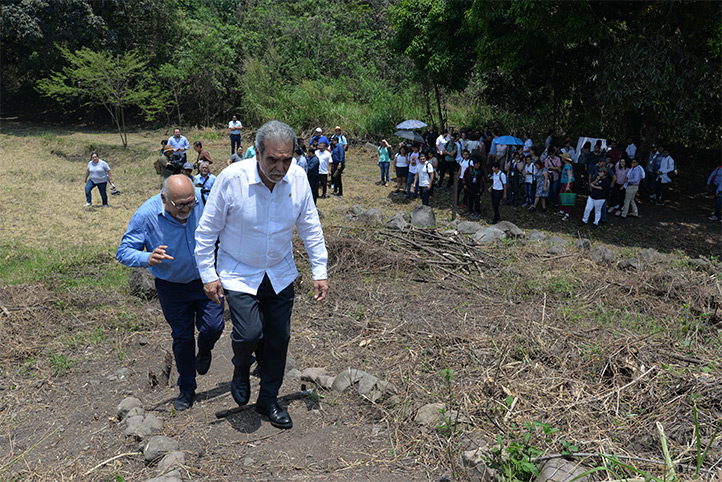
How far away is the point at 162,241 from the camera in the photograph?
167 inches

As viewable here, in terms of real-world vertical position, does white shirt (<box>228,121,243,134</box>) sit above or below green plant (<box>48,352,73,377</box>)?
above

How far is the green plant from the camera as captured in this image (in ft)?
17.8

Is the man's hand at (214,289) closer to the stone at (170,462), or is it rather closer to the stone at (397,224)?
the stone at (170,462)

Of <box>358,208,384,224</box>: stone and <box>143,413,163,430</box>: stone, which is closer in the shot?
<box>143,413,163,430</box>: stone

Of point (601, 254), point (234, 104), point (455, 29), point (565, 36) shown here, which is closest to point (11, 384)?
point (601, 254)

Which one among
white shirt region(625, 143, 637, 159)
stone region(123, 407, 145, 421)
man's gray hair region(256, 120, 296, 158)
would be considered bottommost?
stone region(123, 407, 145, 421)

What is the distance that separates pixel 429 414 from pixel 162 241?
2295 millimetres

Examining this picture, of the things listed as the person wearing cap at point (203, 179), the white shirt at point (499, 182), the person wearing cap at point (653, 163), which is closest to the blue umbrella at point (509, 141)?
the white shirt at point (499, 182)

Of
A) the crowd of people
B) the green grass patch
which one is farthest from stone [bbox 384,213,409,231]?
the green grass patch

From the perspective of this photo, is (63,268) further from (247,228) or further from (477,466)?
(477,466)

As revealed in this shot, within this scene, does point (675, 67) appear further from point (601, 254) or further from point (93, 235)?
point (93, 235)

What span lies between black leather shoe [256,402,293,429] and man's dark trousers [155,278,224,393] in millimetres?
652

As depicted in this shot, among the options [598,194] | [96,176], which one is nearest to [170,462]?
[598,194]

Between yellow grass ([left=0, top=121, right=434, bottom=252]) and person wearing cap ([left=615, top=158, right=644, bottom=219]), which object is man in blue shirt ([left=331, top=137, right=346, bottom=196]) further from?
person wearing cap ([left=615, top=158, right=644, bottom=219])
